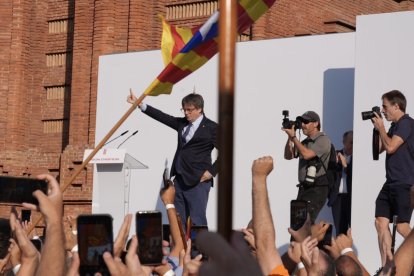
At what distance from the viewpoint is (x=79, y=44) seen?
66.5 ft

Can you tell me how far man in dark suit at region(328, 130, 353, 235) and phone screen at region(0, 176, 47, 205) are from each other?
23.2 feet

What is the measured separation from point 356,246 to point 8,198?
6.63 meters

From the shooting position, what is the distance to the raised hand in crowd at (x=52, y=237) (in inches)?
167

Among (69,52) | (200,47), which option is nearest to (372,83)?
(200,47)

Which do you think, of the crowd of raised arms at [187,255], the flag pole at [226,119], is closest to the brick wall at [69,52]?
the crowd of raised arms at [187,255]

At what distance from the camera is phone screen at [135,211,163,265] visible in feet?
15.1

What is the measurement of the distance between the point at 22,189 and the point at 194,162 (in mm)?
6934

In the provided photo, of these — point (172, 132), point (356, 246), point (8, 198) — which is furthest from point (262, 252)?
point (172, 132)

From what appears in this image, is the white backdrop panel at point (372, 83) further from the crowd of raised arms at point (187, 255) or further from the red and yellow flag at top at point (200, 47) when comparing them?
the crowd of raised arms at point (187, 255)

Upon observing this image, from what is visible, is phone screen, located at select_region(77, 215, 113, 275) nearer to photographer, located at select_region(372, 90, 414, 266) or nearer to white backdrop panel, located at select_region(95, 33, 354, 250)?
photographer, located at select_region(372, 90, 414, 266)

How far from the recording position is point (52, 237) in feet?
13.9

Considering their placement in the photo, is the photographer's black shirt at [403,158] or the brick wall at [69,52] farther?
the brick wall at [69,52]

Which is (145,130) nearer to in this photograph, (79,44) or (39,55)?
(79,44)

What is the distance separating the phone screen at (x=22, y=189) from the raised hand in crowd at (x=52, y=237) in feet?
1.64
